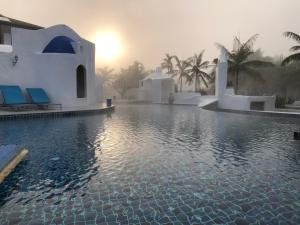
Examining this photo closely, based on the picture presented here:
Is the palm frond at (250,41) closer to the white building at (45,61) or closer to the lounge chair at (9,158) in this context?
the white building at (45,61)

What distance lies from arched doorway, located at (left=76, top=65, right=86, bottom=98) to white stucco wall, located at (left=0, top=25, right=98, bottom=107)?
1.49m

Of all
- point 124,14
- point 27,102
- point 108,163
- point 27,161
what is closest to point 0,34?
point 27,102

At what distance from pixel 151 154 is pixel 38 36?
585 inches

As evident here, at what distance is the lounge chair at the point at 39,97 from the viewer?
51.6 feet

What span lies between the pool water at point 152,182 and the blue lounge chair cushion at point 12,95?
6.92 metres

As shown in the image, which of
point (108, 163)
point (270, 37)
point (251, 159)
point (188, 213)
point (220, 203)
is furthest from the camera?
point (270, 37)

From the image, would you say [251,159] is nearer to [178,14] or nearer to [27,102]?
[27,102]

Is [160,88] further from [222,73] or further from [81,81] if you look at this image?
[81,81]

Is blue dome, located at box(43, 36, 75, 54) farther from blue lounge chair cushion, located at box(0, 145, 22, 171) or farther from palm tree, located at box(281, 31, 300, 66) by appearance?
palm tree, located at box(281, 31, 300, 66)

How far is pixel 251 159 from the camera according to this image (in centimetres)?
649

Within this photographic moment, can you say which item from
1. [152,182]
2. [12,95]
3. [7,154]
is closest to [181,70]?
[12,95]

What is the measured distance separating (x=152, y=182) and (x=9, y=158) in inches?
139

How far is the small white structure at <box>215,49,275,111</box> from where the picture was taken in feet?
63.2

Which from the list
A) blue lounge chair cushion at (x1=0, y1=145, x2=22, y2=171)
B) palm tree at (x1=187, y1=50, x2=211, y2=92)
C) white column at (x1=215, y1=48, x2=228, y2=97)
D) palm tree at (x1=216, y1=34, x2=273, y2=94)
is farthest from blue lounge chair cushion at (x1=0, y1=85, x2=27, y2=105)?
palm tree at (x1=187, y1=50, x2=211, y2=92)
